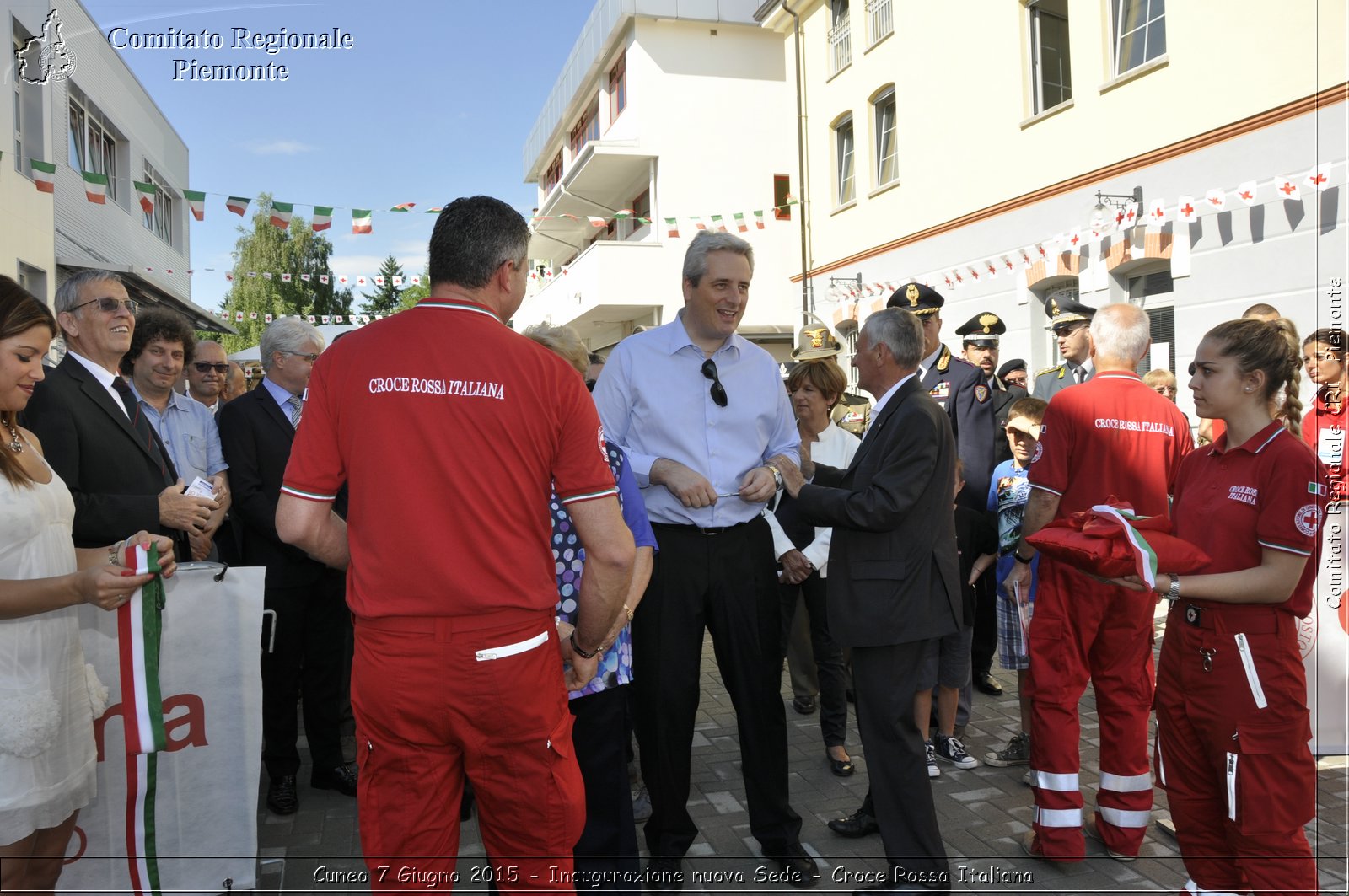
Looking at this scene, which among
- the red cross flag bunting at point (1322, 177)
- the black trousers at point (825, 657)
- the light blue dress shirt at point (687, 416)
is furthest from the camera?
the red cross flag bunting at point (1322, 177)

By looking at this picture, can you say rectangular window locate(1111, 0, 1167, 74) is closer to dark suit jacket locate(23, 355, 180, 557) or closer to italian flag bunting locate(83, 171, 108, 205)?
dark suit jacket locate(23, 355, 180, 557)

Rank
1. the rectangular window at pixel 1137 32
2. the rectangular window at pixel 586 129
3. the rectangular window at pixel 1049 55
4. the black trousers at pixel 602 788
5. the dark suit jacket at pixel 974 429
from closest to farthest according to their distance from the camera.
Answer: the black trousers at pixel 602 788
the dark suit jacket at pixel 974 429
the rectangular window at pixel 1137 32
the rectangular window at pixel 1049 55
the rectangular window at pixel 586 129

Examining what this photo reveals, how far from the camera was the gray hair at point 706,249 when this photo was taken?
12.1ft

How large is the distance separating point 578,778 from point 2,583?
1659mm

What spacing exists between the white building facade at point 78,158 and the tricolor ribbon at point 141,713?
38.0 feet

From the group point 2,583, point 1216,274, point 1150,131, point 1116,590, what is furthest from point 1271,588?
point 1150,131

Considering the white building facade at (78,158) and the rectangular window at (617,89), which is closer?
the white building facade at (78,158)

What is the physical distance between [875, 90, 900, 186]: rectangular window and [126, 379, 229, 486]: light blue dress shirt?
13.4m

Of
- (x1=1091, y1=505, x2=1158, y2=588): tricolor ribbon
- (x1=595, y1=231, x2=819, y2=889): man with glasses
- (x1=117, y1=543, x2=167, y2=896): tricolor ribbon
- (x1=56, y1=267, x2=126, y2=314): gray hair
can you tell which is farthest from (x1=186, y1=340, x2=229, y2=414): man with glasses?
(x1=1091, y1=505, x2=1158, y2=588): tricolor ribbon

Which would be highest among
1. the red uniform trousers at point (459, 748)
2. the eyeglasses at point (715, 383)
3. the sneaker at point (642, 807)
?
the eyeglasses at point (715, 383)

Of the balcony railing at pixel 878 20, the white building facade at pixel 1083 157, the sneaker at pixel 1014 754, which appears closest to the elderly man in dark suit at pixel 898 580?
the sneaker at pixel 1014 754

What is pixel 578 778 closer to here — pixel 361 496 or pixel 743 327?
pixel 361 496

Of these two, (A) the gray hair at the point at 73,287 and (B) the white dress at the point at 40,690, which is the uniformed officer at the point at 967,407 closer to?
(A) the gray hair at the point at 73,287

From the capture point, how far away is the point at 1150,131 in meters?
9.84
